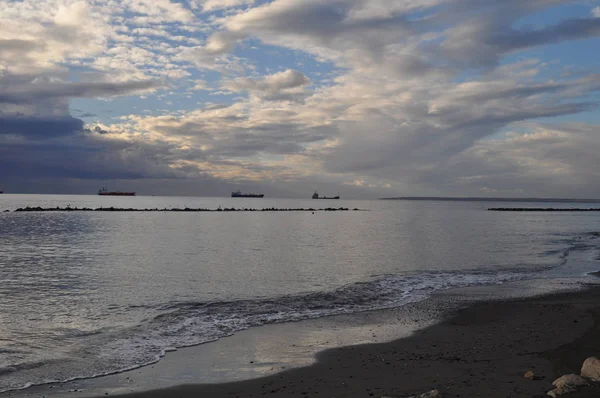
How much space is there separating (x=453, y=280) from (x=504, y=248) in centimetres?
2204

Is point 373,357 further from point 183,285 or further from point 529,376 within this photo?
point 183,285

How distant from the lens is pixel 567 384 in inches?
351

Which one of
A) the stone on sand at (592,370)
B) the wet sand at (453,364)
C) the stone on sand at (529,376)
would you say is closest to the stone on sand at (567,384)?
the wet sand at (453,364)

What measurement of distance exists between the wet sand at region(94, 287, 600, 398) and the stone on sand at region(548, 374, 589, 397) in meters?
0.20

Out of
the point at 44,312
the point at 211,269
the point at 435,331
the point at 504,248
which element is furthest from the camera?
the point at 504,248

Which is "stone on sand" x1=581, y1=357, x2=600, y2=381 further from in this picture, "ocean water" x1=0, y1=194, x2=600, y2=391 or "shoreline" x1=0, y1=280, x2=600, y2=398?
"ocean water" x1=0, y1=194, x2=600, y2=391

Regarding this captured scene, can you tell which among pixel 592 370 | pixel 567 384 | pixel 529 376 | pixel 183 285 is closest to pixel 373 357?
pixel 529 376

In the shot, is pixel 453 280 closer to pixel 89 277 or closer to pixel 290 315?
pixel 290 315

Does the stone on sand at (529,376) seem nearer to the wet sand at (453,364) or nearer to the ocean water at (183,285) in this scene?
the wet sand at (453,364)

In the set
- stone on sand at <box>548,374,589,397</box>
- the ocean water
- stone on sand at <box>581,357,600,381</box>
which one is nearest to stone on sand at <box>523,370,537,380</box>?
stone on sand at <box>548,374,589,397</box>

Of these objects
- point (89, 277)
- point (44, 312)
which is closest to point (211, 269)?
Result: point (89, 277)

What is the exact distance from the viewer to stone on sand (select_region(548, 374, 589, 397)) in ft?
28.6

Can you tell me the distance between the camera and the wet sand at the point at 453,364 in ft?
31.5

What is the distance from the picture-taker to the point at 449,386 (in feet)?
31.3
